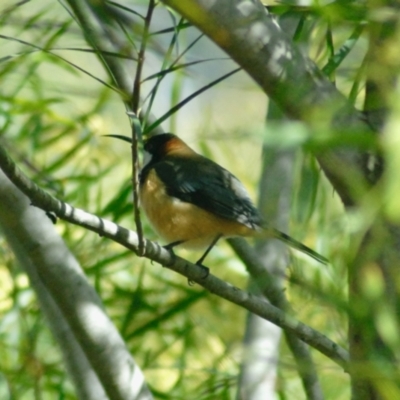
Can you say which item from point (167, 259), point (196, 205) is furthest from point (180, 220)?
point (167, 259)

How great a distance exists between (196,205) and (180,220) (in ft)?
0.25

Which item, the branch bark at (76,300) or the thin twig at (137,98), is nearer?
the thin twig at (137,98)

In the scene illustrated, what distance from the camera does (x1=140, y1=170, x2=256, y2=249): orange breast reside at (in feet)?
9.20

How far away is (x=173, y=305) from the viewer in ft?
8.64

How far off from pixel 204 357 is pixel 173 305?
0.71 m

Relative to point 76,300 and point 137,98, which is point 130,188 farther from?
point 137,98

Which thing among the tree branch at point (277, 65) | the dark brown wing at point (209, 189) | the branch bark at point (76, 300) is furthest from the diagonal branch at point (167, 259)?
the dark brown wing at point (209, 189)

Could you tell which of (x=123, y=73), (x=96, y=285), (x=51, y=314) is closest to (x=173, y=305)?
(x=96, y=285)

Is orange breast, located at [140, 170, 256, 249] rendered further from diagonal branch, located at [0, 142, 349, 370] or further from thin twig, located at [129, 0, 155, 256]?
thin twig, located at [129, 0, 155, 256]

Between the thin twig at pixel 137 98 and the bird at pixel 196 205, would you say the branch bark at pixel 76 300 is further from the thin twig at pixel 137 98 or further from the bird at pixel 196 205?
the bird at pixel 196 205

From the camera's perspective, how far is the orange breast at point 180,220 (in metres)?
2.80

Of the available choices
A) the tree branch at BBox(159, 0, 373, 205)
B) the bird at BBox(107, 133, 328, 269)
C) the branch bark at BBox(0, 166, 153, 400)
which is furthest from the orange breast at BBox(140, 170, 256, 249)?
the tree branch at BBox(159, 0, 373, 205)

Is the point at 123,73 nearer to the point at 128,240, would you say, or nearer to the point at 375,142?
the point at 128,240

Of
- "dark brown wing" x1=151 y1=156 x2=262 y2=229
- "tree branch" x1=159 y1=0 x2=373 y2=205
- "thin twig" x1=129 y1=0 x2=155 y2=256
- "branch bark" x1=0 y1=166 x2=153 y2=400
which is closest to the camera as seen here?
"thin twig" x1=129 y1=0 x2=155 y2=256
